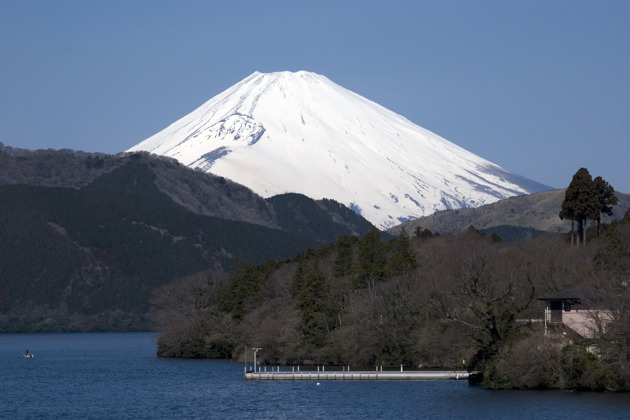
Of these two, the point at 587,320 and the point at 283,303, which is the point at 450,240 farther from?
the point at 587,320

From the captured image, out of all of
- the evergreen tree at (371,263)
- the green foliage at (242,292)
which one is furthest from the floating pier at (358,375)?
the green foliage at (242,292)

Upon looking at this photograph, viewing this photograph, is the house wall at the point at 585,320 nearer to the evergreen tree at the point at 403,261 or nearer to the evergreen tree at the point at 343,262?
the evergreen tree at the point at 403,261

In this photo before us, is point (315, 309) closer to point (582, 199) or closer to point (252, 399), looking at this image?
point (582, 199)

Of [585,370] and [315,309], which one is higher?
[315,309]

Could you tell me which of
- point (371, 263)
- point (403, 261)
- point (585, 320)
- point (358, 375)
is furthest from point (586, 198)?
point (585, 320)

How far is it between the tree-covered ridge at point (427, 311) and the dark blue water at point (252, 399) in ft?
7.34

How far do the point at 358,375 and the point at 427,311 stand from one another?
10.1m

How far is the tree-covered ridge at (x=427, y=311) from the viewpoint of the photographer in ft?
220

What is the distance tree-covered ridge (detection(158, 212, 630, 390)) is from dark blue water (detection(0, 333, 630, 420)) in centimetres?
224

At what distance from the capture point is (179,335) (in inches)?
4626

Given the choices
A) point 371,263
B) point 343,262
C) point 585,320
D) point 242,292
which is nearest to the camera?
point 585,320

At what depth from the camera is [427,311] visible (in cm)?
9031

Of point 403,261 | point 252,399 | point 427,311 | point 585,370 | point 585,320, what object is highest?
point 403,261

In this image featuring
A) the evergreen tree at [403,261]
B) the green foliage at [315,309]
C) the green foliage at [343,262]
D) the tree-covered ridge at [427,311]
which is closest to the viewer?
the tree-covered ridge at [427,311]
